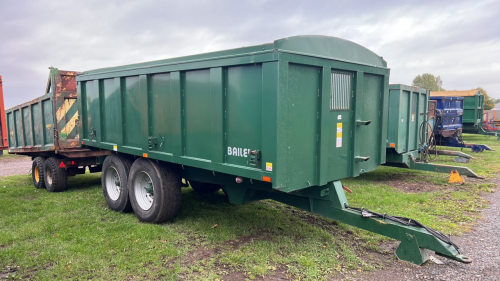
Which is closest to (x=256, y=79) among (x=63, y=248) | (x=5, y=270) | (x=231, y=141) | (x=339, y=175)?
(x=231, y=141)

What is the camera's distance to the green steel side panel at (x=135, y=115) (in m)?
5.66

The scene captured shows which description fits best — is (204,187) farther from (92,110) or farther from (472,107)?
(472,107)

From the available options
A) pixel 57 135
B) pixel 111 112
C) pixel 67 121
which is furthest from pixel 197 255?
pixel 67 121

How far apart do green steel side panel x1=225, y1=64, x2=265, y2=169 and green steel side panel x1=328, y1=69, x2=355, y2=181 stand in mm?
924

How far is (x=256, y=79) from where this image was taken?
3926 millimetres

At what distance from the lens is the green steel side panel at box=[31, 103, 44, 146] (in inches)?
340

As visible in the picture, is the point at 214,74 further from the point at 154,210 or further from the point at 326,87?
the point at 154,210

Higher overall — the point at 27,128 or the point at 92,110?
the point at 92,110

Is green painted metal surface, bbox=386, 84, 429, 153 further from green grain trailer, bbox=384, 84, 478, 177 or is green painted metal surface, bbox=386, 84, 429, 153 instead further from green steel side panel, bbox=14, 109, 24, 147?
green steel side panel, bbox=14, 109, 24, 147

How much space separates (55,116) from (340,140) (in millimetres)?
6610

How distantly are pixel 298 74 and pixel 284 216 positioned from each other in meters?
2.87

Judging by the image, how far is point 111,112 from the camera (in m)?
6.40

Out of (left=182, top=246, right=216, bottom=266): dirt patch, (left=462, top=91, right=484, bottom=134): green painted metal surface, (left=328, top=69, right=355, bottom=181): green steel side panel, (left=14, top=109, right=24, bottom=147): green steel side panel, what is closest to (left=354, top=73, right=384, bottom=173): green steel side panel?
(left=328, top=69, right=355, bottom=181): green steel side panel

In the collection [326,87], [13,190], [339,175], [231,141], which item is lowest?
[13,190]
